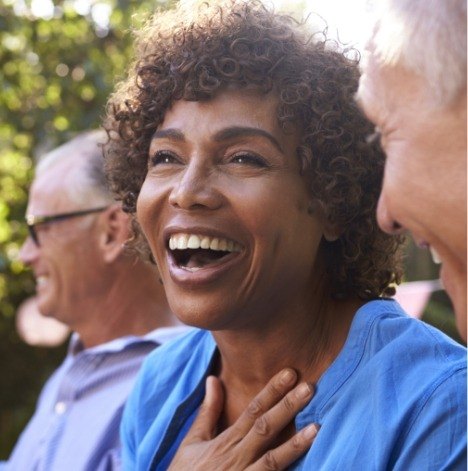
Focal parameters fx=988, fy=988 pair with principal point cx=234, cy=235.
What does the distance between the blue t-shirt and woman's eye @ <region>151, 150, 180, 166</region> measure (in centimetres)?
61

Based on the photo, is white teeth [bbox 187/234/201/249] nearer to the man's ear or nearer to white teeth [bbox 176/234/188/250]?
white teeth [bbox 176/234/188/250]

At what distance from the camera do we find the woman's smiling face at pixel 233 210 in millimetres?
2398

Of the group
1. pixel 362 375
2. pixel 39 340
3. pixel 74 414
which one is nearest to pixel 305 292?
pixel 362 375

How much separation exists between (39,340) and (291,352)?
4.56 metres

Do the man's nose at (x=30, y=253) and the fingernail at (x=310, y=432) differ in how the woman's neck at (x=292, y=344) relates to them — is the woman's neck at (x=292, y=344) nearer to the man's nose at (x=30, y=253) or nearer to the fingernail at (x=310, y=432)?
the fingernail at (x=310, y=432)

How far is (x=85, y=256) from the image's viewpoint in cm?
439

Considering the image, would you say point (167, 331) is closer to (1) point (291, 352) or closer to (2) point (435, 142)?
(1) point (291, 352)

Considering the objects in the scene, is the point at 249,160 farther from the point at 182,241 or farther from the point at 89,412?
the point at 89,412

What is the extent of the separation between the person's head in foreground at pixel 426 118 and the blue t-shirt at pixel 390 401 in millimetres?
390

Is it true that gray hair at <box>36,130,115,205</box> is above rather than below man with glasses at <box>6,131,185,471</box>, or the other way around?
above

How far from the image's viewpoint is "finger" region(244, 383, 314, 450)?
2.40 m

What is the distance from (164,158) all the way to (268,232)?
1.19 ft

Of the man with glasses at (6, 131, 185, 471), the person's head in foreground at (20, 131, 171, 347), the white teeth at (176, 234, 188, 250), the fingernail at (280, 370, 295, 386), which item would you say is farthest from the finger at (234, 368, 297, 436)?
the person's head in foreground at (20, 131, 171, 347)

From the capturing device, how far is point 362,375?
227cm
